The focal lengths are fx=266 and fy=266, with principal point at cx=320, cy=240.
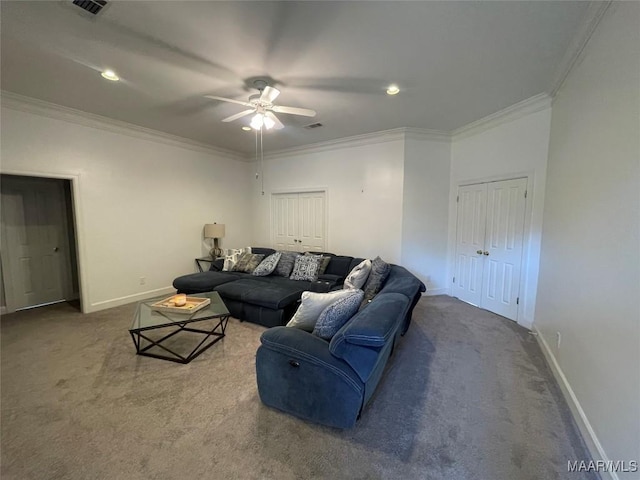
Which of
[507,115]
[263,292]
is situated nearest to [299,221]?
[263,292]

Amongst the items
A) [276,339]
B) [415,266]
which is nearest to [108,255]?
[276,339]

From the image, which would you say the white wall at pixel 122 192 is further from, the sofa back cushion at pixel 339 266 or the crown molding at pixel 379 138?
the sofa back cushion at pixel 339 266

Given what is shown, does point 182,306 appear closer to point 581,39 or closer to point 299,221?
point 299,221

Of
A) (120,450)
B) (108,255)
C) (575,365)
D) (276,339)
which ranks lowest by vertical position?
(120,450)

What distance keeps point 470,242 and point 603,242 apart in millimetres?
2710

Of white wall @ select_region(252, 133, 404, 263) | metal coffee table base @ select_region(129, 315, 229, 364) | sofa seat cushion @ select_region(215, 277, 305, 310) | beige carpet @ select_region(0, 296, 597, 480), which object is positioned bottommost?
beige carpet @ select_region(0, 296, 597, 480)

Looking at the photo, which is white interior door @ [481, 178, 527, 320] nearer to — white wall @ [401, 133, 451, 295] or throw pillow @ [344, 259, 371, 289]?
white wall @ [401, 133, 451, 295]

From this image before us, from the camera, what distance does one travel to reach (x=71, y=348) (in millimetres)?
2910

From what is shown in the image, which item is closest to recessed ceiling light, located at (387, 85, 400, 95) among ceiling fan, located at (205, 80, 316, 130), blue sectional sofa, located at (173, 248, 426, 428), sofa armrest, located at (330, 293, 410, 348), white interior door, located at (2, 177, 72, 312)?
ceiling fan, located at (205, 80, 316, 130)

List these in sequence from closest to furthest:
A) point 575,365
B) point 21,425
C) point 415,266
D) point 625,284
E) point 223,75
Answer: point 625,284
point 21,425
point 575,365
point 223,75
point 415,266

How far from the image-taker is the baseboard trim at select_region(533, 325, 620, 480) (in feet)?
4.93

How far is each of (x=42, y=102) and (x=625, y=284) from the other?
19.3ft

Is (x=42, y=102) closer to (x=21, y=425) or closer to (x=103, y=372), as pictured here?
(x=103, y=372)

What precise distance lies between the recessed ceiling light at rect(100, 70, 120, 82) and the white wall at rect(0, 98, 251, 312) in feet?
4.82
